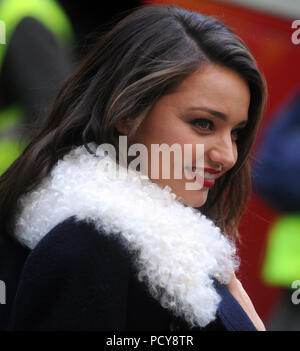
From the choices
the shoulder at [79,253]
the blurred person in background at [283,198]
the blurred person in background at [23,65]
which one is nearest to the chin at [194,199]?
the shoulder at [79,253]

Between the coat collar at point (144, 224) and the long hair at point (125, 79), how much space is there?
61mm

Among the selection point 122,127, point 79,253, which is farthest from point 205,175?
point 79,253

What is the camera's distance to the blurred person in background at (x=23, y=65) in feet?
8.98

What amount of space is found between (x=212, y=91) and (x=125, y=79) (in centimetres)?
23

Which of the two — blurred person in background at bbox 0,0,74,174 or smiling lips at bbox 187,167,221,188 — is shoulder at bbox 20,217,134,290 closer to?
smiling lips at bbox 187,167,221,188

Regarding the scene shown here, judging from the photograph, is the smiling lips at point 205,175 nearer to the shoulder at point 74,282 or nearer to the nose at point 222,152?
the nose at point 222,152

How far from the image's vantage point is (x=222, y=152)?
1.54m

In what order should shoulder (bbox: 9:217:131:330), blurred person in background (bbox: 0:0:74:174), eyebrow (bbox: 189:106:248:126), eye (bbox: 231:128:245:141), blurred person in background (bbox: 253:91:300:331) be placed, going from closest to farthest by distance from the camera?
shoulder (bbox: 9:217:131:330) < eyebrow (bbox: 189:106:248:126) < eye (bbox: 231:128:245:141) < blurred person in background (bbox: 0:0:74:174) < blurred person in background (bbox: 253:91:300:331)

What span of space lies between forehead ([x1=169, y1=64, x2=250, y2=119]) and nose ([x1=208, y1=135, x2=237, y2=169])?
0.07 meters

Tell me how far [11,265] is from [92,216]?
13.3 inches

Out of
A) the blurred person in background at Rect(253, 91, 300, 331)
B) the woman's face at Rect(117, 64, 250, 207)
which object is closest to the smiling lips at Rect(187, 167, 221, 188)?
the woman's face at Rect(117, 64, 250, 207)

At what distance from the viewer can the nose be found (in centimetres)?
153

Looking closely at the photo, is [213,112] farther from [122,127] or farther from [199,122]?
[122,127]

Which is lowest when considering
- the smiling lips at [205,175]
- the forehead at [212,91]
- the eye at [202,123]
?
the smiling lips at [205,175]
